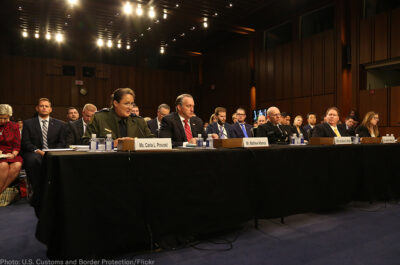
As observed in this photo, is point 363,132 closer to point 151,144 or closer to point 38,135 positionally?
point 151,144

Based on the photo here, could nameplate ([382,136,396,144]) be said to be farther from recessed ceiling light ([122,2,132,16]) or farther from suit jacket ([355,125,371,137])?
recessed ceiling light ([122,2,132,16])

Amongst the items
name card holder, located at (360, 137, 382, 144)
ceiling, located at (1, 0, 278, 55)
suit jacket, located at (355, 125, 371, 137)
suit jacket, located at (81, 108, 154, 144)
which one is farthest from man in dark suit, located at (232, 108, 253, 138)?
ceiling, located at (1, 0, 278, 55)

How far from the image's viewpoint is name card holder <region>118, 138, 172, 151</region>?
191 cm

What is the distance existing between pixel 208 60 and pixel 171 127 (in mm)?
10238

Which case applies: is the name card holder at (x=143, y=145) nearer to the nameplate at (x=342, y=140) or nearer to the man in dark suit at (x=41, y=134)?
the nameplate at (x=342, y=140)

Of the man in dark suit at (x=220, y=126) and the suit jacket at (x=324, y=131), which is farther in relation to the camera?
the man in dark suit at (x=220, y=126)

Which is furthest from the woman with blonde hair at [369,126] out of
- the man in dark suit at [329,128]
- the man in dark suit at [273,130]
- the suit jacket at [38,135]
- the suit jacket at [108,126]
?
the suit jacket at [38,135]

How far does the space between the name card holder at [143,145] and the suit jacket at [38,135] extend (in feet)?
7.91

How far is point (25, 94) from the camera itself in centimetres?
1048

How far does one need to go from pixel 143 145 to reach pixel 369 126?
3.86 metres

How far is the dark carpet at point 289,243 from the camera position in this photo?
187cm

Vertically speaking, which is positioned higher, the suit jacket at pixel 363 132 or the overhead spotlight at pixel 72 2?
the overhead spotlight at pixel 72 2

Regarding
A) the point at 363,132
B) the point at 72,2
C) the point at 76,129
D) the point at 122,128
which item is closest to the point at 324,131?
the point at 363,132

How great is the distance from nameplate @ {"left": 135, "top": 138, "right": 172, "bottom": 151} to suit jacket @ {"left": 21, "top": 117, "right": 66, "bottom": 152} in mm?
2453
